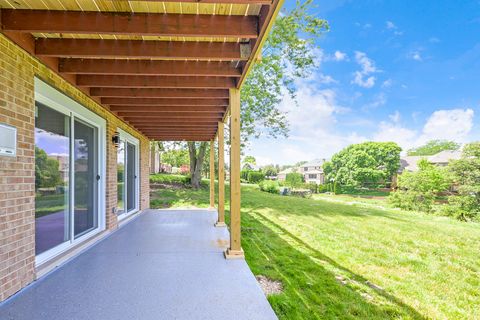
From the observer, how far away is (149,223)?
252 inches

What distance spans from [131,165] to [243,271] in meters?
5.38

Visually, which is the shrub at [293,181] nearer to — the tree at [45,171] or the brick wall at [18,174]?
the tree at [45,171]

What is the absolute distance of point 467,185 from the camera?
1495 centimetres

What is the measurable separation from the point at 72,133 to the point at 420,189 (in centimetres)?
2037

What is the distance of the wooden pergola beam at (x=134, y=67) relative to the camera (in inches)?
131

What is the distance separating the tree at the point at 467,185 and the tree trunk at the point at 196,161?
47.2 ft

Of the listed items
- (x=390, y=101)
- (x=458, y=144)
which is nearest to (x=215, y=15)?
(x=390, y=101)

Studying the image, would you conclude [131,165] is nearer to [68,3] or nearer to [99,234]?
[99,234]

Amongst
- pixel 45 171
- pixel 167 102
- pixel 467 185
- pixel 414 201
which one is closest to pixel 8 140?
pixel 45 171

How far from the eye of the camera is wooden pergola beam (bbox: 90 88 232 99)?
4.20 meters

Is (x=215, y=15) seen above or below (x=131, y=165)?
above

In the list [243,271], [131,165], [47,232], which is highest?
[131,165]

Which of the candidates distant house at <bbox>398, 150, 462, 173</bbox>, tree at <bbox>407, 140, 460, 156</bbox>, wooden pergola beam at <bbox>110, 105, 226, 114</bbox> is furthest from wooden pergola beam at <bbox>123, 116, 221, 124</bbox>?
tree at <bbox>407, 140, 460, 156</bbox>

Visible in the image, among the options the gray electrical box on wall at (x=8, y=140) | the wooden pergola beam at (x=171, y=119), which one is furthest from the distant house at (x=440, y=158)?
the gray electrical box on wall at (x=8, y=140)
